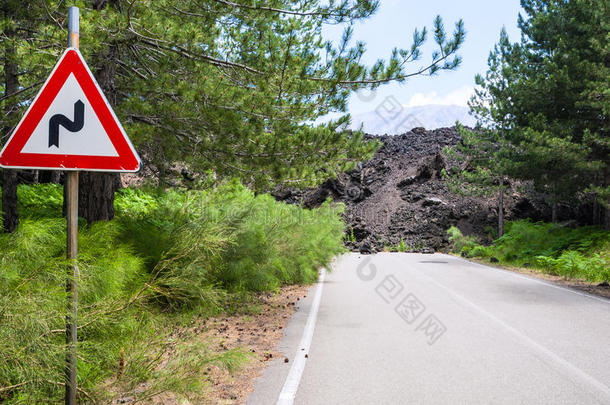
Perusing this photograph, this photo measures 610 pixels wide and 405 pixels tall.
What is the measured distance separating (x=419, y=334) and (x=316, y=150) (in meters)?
3.97

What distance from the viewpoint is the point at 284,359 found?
19.1 feet

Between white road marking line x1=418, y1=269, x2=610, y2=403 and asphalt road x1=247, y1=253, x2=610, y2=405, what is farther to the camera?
white road marking line x1=418, y1=269, x2=610, y2=403

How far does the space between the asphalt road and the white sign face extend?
2.67 m

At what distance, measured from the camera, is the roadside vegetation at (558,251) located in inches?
613

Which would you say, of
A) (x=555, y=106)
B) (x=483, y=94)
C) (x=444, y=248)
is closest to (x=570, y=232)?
(x=555, y=106)

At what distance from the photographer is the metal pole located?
319 cm

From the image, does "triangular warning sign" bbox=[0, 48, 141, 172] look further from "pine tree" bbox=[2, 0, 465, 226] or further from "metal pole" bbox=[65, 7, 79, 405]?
"pine tree" bbox=[2, 0, 465, 226]

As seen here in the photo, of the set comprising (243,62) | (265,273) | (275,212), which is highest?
(243,62)

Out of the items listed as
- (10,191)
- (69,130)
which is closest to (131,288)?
(69,130)

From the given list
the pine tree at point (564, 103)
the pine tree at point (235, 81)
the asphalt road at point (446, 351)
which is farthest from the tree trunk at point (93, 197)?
the pine tree at point (564, 103)

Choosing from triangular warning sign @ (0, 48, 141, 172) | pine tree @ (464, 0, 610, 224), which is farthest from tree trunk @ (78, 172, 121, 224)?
pine tree @ (464, 0, 610, 224)

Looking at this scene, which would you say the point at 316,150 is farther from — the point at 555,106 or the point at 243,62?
the point at 555,106

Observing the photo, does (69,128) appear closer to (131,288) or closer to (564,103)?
(131,288)

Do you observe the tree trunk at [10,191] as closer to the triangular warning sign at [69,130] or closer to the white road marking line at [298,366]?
the white road marking line at [298,366]
